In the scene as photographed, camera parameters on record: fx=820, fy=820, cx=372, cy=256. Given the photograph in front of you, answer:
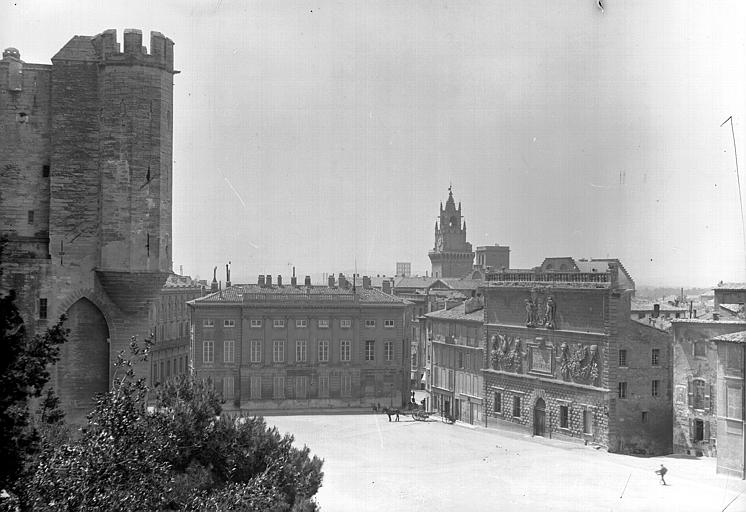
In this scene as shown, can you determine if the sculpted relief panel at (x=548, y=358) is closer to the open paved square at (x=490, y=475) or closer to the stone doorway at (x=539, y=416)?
the stone doorway at (x=539, y=416)

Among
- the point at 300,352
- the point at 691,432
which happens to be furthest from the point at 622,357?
the point at 300,352

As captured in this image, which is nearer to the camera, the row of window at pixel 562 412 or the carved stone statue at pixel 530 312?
the row of window at pixel 562 412

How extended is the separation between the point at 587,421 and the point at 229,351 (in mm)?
24316

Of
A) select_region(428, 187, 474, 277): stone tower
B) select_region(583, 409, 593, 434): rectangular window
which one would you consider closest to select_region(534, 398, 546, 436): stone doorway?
select_region(583, 409, 593, 434): rectangular window

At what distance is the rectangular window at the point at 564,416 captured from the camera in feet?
154

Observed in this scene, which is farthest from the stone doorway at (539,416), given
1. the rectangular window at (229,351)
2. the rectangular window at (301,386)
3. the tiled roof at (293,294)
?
the rectangular window at (229,351)

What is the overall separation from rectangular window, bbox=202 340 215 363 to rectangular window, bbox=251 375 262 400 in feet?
10.3

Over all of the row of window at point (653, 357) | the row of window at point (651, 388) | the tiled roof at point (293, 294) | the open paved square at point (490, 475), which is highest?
the tiled roof at point (293, 294)

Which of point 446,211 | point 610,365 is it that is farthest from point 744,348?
point 446,211

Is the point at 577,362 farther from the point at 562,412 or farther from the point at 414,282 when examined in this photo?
the point at 414,282

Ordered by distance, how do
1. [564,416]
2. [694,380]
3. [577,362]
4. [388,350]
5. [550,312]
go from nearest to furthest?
[694,380] < [577,362] < [564,416] < [550,312] < [388,350]

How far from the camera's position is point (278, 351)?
56.9 metres

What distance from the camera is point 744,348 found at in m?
33.5

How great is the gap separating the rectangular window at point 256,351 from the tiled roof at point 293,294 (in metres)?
3.00
